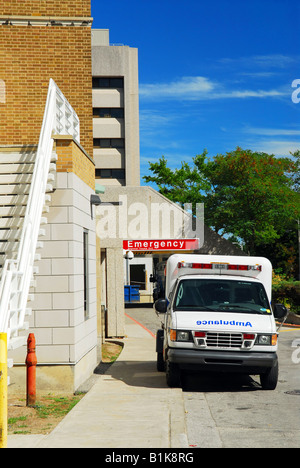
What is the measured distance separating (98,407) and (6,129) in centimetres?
757

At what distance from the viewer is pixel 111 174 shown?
68938mm

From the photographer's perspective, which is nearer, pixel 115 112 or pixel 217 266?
pixel 217 266

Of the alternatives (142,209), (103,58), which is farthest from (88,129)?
(103,58)

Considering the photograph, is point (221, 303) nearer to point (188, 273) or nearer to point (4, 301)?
point (188, 273)

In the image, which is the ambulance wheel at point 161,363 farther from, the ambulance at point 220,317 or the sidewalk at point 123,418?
the ambulance at point 220,317

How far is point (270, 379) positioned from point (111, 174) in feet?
193

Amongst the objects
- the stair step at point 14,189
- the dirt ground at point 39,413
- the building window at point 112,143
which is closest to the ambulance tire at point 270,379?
the dirt ground at point 39,413

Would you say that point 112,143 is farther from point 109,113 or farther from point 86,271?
point 86,271

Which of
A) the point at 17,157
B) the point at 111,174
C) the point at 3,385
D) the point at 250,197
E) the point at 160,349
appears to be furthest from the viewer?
the point at 111,174

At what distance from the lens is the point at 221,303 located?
11688mm

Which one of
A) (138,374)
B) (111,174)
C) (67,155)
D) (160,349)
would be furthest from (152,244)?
(111,174)

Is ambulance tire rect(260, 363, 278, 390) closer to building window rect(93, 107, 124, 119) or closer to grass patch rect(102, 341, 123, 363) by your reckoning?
grass patch rect(102, 341, 123, 363)

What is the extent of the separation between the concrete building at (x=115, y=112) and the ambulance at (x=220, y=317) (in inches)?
2174
